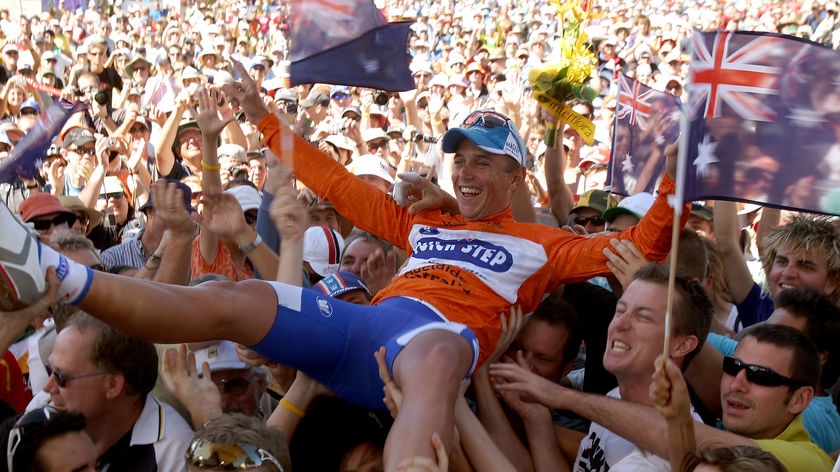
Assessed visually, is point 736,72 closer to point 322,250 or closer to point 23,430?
point 23,430

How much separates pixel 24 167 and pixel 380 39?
6.27 ft

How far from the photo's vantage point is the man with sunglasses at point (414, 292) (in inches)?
122

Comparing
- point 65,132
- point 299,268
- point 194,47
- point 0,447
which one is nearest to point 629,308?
point 299,268

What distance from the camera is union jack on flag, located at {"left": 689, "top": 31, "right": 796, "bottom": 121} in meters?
3.62

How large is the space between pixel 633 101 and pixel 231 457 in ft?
13.1

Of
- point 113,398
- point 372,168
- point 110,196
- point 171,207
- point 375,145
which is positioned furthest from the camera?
point 375,145

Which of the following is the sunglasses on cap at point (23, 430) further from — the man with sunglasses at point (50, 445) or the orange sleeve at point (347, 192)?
the orange sleeve at point (347, 192)

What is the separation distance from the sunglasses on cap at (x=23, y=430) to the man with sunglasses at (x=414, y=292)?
1.27ft

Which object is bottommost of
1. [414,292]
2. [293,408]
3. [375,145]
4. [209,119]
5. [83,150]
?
[375,145]

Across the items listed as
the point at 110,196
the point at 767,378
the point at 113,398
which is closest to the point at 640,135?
the point at 767,378

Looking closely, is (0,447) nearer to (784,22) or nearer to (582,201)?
(582,201)

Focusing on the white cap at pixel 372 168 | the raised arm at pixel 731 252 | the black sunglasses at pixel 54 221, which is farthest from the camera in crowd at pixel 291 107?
the raised arm at pixel 731 252

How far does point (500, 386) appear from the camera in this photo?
355 cm

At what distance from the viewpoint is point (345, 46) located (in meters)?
5.17
